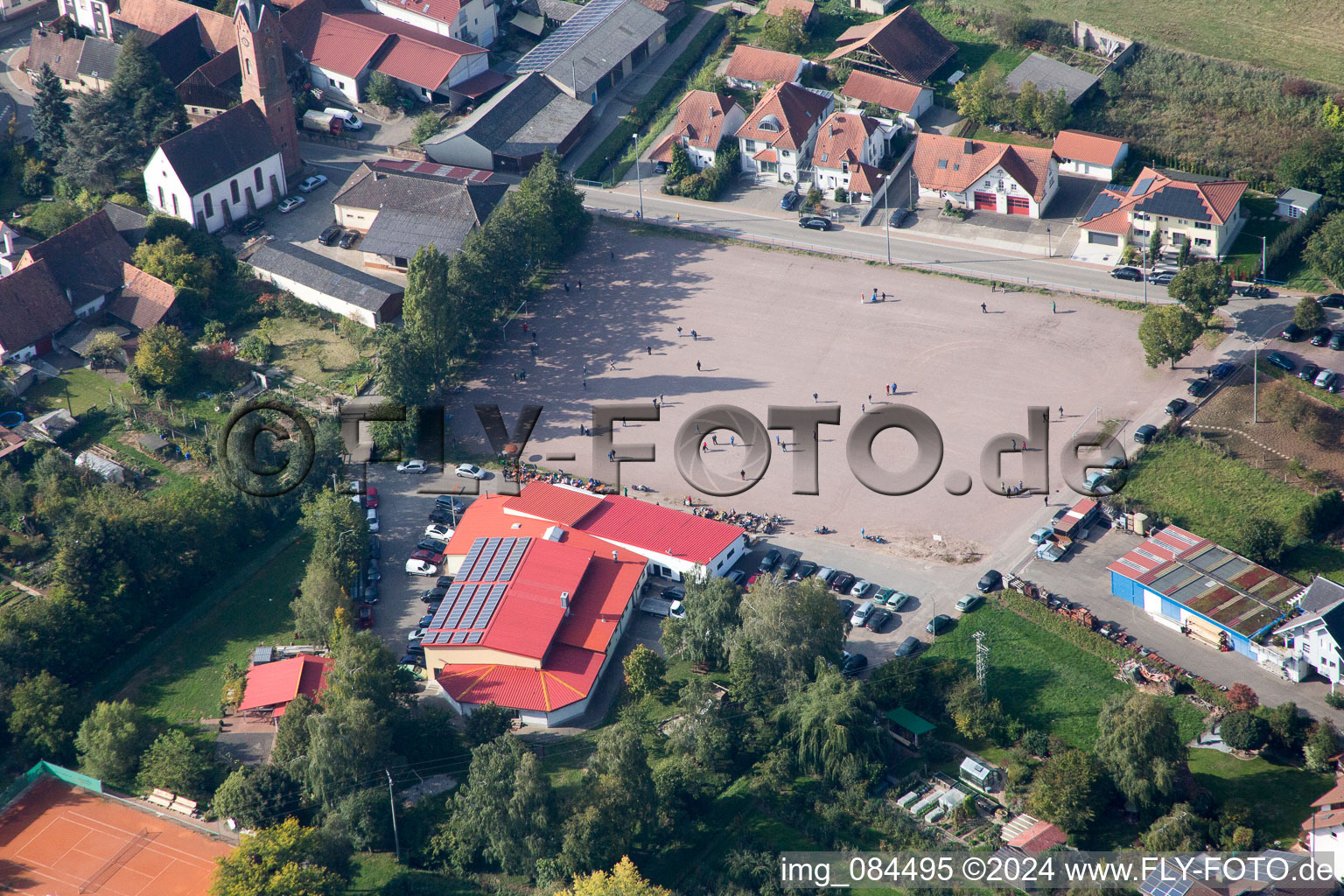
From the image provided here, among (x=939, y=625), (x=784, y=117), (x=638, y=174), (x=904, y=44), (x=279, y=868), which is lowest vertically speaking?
(x=279, y=868)

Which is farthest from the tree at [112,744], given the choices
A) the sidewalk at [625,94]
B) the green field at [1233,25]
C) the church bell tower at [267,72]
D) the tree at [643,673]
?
the green field at [1233,25]

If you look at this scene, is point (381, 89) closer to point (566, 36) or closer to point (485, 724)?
point (566, 36)

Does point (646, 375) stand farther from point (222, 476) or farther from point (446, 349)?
point (222, 476)

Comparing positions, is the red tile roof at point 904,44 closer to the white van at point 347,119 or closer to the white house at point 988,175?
the white house at point 988,175

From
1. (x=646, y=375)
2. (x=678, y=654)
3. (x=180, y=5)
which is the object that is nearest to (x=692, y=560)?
(x=678, y=654)

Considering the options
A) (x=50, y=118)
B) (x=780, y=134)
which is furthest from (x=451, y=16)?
(x=50, y=118)
